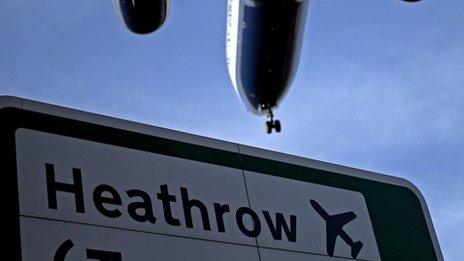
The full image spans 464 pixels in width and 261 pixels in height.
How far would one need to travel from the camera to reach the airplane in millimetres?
16375

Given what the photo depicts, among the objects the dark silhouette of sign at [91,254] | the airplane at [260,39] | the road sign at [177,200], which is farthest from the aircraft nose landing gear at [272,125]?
the dark silhouette of sign at [91,254]

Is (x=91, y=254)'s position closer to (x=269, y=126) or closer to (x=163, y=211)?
(x=163, y=211)

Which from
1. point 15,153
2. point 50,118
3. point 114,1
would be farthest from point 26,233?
point 114,1

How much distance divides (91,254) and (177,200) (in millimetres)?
553

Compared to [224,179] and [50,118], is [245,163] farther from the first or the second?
[50,118]

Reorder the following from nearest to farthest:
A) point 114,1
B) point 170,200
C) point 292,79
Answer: point 170,200 → point 114,1 → point 292,79

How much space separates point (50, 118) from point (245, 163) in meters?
1.08

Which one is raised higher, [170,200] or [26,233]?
[170,200]

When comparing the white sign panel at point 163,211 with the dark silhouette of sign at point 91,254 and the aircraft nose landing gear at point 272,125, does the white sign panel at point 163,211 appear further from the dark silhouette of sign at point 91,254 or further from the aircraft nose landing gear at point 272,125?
the aircraft nose landing gear at point 272,125

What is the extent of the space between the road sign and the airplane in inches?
481

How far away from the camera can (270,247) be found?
3.84m

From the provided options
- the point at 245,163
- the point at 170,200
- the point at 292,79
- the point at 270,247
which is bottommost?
the point at 270,247

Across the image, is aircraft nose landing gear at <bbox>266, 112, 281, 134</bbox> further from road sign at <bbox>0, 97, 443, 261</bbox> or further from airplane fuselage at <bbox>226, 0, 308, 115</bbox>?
road sign at <bbox>0, 97, 443, 261</bbox>

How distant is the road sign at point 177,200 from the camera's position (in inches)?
136
